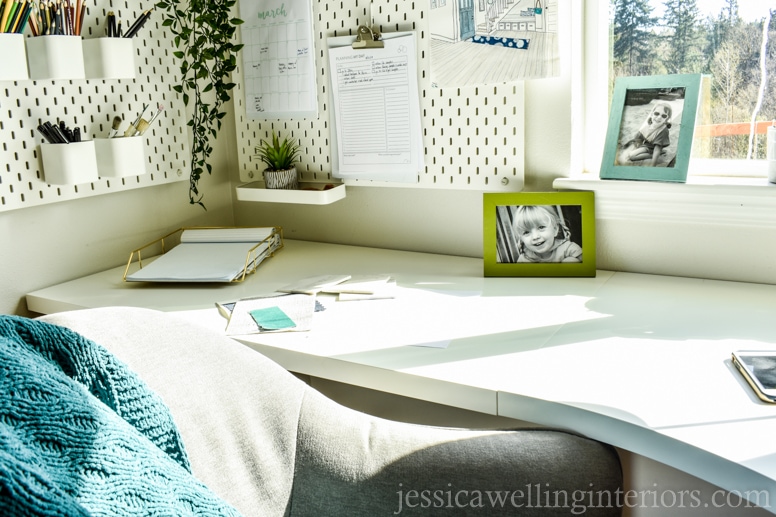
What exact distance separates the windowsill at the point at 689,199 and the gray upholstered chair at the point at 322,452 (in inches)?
26.3

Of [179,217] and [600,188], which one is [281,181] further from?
[600,188]

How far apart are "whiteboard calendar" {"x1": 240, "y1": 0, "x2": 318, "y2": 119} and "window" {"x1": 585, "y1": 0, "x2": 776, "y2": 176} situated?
0.69 metres

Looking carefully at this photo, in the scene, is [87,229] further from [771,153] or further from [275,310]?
[771,153]

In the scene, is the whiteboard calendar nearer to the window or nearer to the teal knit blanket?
the window

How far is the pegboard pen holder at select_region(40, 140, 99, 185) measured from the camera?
1530 mm

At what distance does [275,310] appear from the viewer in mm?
1418

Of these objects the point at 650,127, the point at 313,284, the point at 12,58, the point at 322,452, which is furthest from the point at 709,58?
the point at 12,58

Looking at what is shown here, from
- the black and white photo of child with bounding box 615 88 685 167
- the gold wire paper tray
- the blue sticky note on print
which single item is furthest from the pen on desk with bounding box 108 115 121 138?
the black and white photo of child with bounding box 615 88 685 167

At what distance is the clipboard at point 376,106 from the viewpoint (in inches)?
68.1

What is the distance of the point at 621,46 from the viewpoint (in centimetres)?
158

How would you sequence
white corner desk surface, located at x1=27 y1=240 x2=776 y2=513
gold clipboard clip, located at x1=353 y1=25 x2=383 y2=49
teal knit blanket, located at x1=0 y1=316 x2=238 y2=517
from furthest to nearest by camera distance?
1. gold clipboard clip, located at x1=353 y1=25 x2=383 y2=49
2. white corner desk surface, located at x1=27 y1=240 x2=776 y2=513
3. teal knit blanket, located at x1=0 y1=316 x2=238 y2=517

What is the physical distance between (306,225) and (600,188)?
0.82m

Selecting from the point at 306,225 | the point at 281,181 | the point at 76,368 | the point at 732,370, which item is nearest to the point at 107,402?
the point at 76,368

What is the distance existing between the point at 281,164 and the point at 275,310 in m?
0.59
